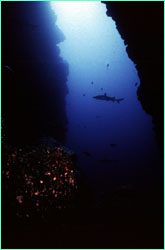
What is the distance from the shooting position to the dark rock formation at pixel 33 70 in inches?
898

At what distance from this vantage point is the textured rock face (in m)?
9.72

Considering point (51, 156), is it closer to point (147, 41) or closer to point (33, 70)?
point (147, 41)

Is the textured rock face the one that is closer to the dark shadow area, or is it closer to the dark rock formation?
the dark shadow area

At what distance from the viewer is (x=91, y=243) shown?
15.8 meters

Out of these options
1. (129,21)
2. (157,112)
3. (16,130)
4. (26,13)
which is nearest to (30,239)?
(16,130)

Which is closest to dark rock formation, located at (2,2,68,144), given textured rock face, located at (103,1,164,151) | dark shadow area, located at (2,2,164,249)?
dark shadow area, located at (2,2,164,249)

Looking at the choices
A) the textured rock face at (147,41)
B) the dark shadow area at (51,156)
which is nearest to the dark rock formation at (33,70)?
the dark shadow area at (51,156)

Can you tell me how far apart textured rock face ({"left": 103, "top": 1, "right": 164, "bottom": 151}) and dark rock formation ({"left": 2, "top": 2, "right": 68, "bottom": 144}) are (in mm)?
11808

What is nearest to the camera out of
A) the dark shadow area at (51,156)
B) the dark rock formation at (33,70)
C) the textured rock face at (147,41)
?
the textured rock face at (147,41)

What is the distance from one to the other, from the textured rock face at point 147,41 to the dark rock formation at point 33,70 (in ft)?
38.7

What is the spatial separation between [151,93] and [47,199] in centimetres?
1024

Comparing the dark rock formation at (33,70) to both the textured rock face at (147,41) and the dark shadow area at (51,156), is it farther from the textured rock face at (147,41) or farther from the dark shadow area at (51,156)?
the textured rock face at (147,41)

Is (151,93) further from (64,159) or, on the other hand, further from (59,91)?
(59,91)

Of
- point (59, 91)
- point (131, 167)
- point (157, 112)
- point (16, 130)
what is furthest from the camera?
point (131, 167)
